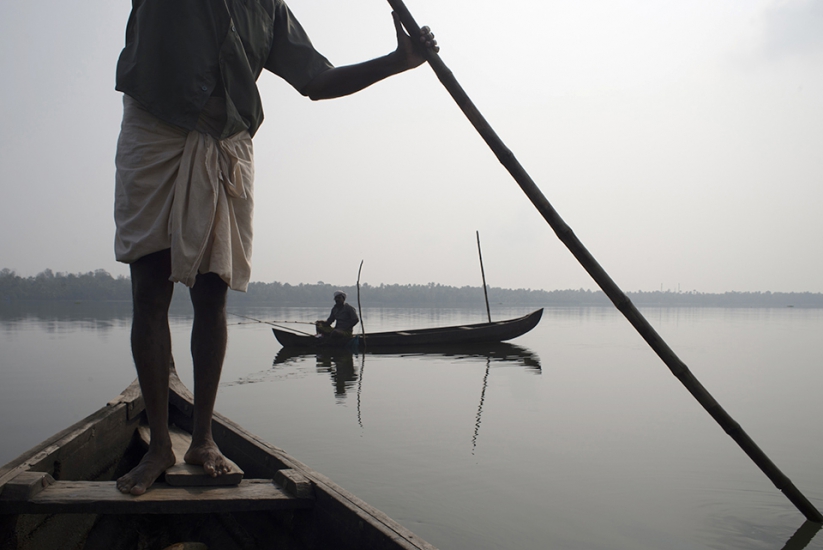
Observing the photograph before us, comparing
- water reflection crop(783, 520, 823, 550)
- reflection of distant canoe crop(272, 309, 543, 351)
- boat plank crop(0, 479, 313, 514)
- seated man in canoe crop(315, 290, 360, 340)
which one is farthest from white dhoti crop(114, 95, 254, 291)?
reflection of distant canoe crop(272, 309, 543, 351)

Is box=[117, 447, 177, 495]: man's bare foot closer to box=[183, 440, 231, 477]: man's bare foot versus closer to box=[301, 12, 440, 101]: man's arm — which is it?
box=[183, 440, 231, 477]: man's bare foot

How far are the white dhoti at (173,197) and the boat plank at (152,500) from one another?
564mm

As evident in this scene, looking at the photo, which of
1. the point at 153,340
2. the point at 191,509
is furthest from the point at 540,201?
the point at 191,509

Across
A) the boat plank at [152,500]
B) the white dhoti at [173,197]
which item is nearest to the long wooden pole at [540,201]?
the white dhoti at [173,197]

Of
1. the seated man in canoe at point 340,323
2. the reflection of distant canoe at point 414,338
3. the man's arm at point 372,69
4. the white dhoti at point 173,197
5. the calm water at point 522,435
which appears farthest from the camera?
the reflection of distant canoe at point 414,338

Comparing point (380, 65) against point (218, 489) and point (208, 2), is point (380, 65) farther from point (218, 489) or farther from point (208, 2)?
point (218, 489)

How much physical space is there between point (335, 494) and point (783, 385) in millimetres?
13543

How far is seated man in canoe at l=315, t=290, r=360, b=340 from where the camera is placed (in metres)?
14.8

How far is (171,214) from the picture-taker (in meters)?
1.52

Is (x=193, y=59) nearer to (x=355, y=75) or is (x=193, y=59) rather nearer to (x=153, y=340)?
(x=355, y=75)

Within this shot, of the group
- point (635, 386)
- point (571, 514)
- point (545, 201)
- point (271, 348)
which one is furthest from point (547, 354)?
point (545, 201)

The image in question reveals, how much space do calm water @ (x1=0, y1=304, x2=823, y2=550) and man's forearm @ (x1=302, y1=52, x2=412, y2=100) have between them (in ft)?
9.87

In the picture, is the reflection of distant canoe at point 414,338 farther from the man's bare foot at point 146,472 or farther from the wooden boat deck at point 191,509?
the man's bare foot at point 146,472

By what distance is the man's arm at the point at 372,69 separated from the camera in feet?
5.94
